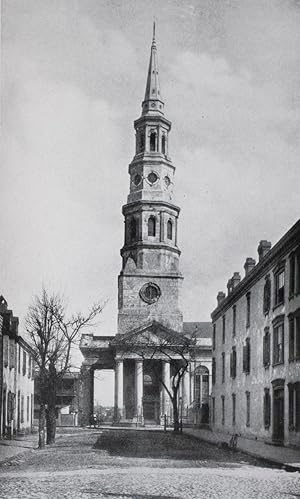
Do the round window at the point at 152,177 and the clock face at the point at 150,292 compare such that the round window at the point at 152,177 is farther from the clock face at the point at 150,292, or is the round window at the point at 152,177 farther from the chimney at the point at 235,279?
the chimney at the point at 235,279

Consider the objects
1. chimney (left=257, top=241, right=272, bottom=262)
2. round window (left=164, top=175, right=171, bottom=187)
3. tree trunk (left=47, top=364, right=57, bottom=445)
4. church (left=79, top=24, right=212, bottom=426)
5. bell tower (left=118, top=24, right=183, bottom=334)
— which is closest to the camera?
tree trunk (left=47, top=364, right=57, bottom=445)

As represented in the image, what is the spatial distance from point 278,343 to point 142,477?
51.4 feet

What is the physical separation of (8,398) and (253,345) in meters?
12.5

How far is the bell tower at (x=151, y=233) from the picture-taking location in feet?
208

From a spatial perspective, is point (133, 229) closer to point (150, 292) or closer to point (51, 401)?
point (150, 292)

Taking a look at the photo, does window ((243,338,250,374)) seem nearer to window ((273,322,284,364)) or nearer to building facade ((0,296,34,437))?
window ((273,322,284,364))

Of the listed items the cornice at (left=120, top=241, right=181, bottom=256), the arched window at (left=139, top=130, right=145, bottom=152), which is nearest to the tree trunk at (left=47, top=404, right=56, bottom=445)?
the cornice at (left=120, top=241, right=181, bottom=256)

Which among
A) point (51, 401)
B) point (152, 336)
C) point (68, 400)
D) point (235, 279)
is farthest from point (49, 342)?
point (68, 400)

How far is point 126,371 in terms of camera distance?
66500mm

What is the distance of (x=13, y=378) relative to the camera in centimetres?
4009

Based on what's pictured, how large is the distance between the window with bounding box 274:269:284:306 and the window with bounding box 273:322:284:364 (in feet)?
3.12

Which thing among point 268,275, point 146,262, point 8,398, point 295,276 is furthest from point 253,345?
point 146,262

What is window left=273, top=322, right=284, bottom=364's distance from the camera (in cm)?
2950

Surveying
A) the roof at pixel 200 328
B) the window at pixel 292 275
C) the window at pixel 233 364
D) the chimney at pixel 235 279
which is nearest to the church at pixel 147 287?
the roof at pixel 200 328
